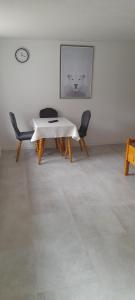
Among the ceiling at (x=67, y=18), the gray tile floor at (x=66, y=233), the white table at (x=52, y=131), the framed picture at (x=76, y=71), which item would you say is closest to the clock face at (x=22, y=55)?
the ceiling at (x=67, y=18)

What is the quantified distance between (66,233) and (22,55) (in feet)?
11.3

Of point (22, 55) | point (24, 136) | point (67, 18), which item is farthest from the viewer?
point (22, 55)

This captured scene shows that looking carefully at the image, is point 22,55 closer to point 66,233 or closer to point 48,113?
point 48,113

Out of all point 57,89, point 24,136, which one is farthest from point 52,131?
point 57,89

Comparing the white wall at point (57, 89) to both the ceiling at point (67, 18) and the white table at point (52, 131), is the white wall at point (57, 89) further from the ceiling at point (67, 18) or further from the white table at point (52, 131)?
the white table at point (52, 131)

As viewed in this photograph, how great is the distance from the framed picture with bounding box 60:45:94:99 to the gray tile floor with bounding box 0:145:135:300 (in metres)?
1.75

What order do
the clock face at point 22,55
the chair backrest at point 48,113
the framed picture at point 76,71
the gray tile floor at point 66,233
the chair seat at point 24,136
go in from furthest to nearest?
the chair backrest at point 48,113
the framed picture at point 76,71
the clock face at point 22,55
the chair seat at point 24,136
the gray tile floor at point 66,233

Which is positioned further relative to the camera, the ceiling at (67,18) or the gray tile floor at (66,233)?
the ceiling at (67,18)

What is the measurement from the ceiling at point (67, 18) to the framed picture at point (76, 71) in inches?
16.0

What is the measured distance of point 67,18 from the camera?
9.58ft

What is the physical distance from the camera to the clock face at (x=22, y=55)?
4445 millimetres

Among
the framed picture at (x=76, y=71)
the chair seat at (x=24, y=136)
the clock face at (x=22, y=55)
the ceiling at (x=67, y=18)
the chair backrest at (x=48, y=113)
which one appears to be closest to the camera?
the ceiling at (x=67, y=18)

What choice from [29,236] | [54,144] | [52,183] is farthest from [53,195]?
[54,144]

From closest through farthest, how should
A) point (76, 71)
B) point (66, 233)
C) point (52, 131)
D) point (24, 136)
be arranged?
point (66, 233) < point (52, 131) < point (24, 136) < point (76, 71)
